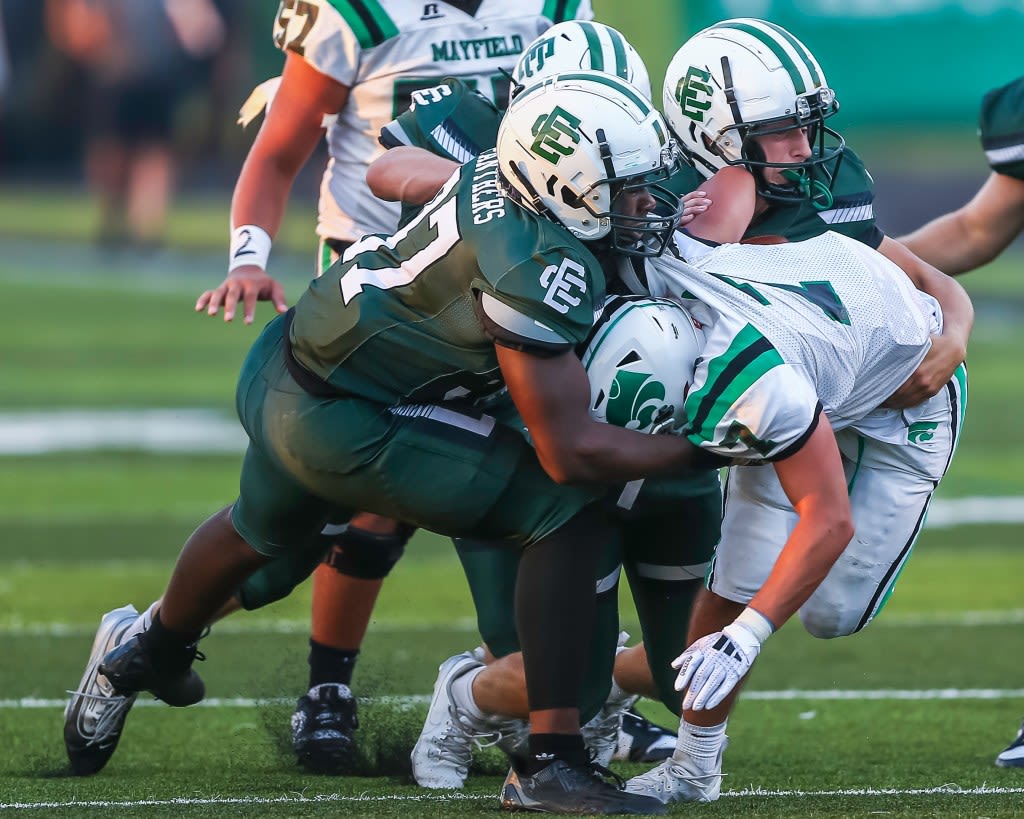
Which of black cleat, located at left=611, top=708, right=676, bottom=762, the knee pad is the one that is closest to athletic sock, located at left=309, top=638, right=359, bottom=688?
the knee pad

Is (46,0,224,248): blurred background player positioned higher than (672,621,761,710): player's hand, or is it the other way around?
(672,621,761,710): player's hand

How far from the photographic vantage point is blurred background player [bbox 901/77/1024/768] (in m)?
4.68

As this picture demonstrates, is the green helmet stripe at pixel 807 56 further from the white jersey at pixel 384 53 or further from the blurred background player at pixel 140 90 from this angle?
the blurred background player at pixel 140 90

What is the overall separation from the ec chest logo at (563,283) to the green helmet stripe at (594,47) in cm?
78

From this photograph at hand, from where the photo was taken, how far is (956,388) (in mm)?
3902

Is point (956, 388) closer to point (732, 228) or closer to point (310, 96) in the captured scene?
point (732, 228)

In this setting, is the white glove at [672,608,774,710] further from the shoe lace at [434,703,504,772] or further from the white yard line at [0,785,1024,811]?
the shoe lace at [434,703,504,772]

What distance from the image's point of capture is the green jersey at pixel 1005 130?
15.4 ft

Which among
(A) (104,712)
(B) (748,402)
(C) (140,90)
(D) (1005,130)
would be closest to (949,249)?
(D) (1005,130)

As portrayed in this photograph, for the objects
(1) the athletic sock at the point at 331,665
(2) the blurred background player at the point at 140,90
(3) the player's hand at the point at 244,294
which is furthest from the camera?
(2) the blurred background player at the point at 140,90

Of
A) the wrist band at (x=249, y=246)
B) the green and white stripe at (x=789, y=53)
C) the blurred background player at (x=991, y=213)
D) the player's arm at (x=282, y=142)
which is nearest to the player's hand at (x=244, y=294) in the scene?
the wrist band at (x=249, y=246)

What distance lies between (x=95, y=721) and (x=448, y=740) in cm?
78

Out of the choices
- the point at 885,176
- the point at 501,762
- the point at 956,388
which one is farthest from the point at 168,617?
the point at 885,176

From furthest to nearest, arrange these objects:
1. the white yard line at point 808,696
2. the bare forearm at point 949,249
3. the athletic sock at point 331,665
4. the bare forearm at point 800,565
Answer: the white yard line at point 808,696, the bare forearm at point 949,249, the athletic sock at point 331,665, the bare forearm at point 800,565
